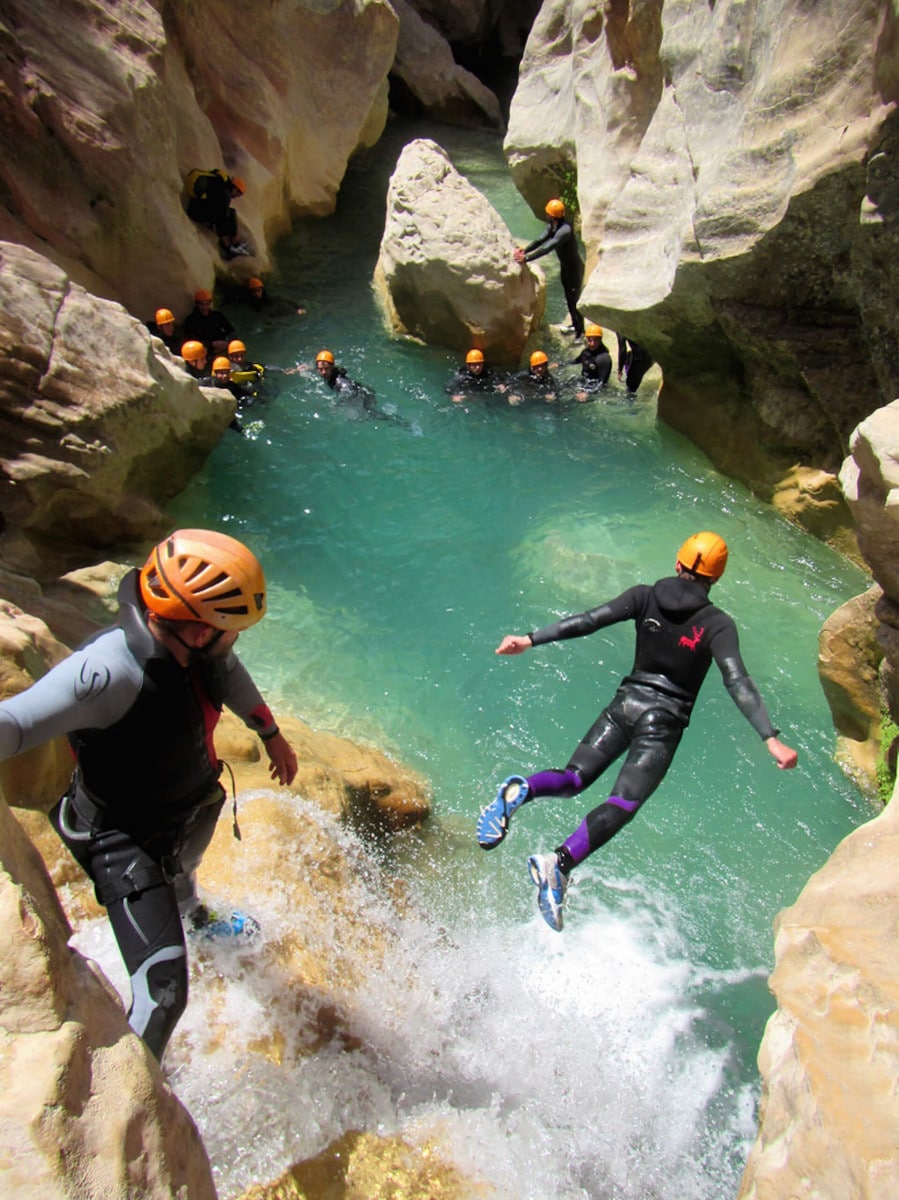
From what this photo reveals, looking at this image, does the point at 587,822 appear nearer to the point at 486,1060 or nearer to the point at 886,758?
the point at 486,1060

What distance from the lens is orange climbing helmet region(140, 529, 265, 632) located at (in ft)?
7.71

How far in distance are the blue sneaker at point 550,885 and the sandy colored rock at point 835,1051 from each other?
3.61 ft

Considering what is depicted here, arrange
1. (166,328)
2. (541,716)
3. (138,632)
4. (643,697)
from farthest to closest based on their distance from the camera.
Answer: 1. (166,328)
2. (541,716)
3. (643,697)
4. (138,632)

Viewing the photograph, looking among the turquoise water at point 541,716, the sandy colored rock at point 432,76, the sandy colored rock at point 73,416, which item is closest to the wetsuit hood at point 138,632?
the turquoise water at point 541,716

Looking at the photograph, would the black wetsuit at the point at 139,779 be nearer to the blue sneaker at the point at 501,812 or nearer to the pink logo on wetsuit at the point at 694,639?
the blue sneaker at the point at 501,812

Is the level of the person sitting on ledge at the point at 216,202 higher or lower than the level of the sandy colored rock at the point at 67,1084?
lower

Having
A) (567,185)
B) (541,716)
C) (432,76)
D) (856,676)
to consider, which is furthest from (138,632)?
(432,76)

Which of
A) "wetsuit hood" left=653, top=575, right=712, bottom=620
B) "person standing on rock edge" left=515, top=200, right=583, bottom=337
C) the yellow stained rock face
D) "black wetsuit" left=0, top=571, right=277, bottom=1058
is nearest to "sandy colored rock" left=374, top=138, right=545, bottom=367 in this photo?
"person standing on rock edge" left=515, top=200, right=583, bottom=337

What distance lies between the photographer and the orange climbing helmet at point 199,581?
7.71 feet

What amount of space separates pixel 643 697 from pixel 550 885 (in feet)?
3.39

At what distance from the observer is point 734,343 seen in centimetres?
793

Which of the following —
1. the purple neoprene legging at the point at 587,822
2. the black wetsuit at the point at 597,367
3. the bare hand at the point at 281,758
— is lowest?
the black wetsuit at the point at 597,367

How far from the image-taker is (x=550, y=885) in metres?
3.82

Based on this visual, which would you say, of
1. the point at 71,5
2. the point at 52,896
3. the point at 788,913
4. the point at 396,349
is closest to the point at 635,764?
the point at 788,913
